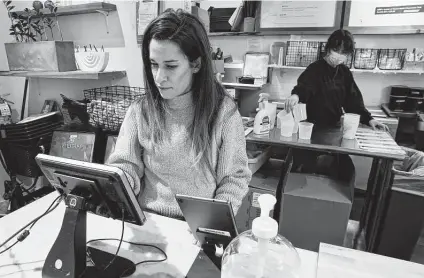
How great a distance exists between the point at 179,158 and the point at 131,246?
14.9 inches

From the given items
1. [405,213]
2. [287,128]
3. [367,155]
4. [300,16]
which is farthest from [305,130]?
[300,16]

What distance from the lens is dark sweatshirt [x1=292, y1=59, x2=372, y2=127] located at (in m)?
2.38

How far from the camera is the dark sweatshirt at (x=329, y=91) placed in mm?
2377

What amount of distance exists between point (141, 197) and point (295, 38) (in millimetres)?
2202

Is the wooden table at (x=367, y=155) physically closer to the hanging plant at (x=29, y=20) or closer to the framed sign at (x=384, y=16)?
the framed sign at (x=384, y=16)

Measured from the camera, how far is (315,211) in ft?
6.55

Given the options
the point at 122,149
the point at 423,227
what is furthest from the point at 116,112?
the point at 423,227

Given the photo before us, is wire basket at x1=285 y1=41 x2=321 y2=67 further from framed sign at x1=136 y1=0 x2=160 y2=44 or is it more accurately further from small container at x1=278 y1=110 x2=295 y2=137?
framed sign at x1=136 y1=0 x2=160 y2=44

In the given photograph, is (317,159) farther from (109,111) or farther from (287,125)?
(109,111)

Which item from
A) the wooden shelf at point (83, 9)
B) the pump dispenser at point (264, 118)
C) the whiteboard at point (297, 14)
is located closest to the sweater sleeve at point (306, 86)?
the pump dispenser at point (264, 118)

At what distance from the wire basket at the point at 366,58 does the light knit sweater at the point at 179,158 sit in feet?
6.11

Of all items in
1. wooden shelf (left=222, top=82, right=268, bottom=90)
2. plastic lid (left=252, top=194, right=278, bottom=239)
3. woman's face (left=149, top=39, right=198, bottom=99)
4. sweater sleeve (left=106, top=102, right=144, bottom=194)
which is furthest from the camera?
wooden shelf (left=222, top=82, right=268, bottom=90)

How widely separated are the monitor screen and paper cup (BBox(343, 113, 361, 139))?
5.43ft

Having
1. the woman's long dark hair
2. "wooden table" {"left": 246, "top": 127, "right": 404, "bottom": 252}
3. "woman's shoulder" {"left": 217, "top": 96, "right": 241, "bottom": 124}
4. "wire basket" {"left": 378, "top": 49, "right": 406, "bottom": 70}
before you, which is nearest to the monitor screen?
the woman's long dark hair
